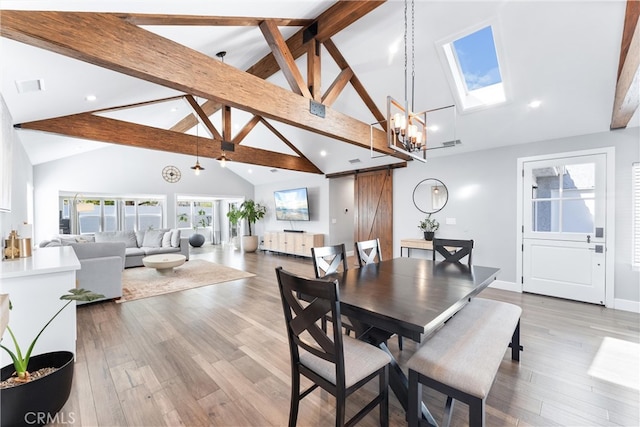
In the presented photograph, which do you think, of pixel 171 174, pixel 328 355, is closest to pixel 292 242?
pixel 171 174

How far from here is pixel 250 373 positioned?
2158 mm

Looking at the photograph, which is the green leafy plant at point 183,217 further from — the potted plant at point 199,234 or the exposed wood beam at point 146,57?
the exposed wood beam at point 146,57

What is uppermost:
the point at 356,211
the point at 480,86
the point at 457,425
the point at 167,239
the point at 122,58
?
the point at 480,86

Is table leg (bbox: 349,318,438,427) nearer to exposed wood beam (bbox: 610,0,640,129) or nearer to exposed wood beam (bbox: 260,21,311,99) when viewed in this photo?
exposed wood beam (bbox: 260,21,311,99)

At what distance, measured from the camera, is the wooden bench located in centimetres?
128

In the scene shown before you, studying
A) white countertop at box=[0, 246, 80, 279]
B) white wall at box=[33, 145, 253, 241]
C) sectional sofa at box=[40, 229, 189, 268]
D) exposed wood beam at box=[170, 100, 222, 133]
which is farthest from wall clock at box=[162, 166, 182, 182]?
white countertop at box=[0, 246, 80, 279]

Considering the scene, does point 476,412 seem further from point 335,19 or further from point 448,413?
point 335,19

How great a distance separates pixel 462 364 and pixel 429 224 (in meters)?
4.16

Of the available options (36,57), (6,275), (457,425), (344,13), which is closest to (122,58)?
(36,57)

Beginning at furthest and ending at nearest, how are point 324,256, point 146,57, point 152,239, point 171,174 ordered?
point 171,174, point 152,239, point 324,256, point 146,57

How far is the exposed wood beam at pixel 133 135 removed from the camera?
3779mm

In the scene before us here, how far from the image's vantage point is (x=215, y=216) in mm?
11648

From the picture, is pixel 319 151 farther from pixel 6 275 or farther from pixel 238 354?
pixel 6 275

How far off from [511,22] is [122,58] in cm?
373
